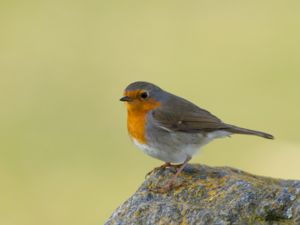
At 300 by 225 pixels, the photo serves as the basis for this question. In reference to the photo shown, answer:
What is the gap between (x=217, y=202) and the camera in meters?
5.61

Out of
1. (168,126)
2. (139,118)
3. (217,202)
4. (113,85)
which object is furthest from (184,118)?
(113,85)

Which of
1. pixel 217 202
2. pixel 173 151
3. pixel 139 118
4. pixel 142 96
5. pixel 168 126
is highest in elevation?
pixel 142 96

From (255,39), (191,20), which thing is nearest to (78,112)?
(255,39)

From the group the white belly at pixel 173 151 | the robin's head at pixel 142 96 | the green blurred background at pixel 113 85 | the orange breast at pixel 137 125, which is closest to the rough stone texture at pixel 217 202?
the white belly at pixel 173 151

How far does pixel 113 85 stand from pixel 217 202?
12.2m

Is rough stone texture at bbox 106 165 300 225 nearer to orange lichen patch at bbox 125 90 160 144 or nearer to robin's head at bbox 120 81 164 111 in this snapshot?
orange lichen patch at bbox 125 90 160 144

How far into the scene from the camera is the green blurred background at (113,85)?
13430 mm

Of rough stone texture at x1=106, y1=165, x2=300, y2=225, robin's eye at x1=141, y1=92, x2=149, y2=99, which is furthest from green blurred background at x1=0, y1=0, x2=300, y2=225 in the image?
rough stone texture at x1=106, y1=165, x2=300, y2=225

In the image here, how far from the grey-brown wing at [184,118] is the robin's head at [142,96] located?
0.33 feet

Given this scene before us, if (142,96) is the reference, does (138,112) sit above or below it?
below

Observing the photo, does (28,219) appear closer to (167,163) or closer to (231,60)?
(167,163)

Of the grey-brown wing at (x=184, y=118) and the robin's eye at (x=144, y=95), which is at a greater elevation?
the robin's eye at (x=144, y=95)

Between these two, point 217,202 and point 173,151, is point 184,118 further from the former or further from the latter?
point 217,202

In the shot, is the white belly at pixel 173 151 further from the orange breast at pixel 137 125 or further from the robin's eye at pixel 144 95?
the robin's eye at pixel 144 95
